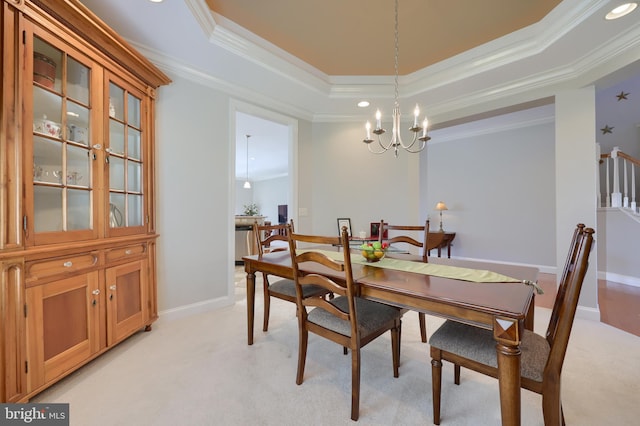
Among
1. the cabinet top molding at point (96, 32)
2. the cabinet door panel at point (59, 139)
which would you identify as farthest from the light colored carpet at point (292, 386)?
the cabinet top molding at point (96, 32)

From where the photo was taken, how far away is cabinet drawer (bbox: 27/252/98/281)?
1491 mm

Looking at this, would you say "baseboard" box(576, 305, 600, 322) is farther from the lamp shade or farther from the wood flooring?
the lamp shade

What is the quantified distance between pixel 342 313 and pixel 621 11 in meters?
2.96

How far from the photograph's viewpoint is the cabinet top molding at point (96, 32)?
5.06ft

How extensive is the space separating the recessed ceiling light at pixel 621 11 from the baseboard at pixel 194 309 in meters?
4.22

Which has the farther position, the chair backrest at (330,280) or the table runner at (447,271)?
the table runner at (447,271)

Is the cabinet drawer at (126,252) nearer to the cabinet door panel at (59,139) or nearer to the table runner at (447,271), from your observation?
the cabinet door panel at (59,139)

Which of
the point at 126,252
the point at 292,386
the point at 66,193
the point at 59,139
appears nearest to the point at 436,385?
the point at 292,386

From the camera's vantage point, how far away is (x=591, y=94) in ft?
8.87

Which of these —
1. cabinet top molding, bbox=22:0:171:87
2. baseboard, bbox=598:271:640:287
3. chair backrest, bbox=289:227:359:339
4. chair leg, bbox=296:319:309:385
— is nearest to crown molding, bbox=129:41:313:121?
cabinet top molding, bbox=22:0:171:87

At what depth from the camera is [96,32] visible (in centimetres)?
179

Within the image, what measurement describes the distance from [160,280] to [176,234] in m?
0.47

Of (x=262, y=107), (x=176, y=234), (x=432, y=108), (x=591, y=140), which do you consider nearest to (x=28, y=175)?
(x=176, y=234)

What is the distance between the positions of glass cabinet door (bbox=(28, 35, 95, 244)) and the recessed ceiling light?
3.78 meters
